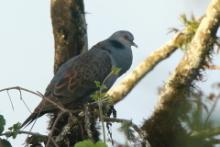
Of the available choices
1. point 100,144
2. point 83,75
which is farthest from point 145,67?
point 100,144

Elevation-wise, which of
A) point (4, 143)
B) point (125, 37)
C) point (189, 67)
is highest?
point (125, 37)

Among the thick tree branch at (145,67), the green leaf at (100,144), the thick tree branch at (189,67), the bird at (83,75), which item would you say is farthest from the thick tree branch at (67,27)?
the green leaf at (100,144)

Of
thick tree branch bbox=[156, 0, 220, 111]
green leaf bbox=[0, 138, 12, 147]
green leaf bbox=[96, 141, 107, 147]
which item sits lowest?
green leaf bbox=[0, 138, 12, 147]

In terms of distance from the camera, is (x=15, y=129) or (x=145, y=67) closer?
(x=15, y=129)

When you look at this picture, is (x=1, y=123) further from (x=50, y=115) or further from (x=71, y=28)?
(x=71, y=28)

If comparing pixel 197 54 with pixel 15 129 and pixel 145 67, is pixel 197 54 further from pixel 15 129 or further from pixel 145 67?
pixel 15 129

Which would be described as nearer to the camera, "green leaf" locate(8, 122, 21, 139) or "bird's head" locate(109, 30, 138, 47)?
"green leaf" locate(8, 122, 21, 139)

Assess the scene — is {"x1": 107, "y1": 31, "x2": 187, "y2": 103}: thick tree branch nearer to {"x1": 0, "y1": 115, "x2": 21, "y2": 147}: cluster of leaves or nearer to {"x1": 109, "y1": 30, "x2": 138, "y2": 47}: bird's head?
{"x1": 109, "y1": 30, "x2": 138, "y2": 47}: bird's head

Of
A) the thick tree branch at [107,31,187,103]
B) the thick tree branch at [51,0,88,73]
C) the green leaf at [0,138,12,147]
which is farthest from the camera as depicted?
the thick tree branch at [107,31,187,103]

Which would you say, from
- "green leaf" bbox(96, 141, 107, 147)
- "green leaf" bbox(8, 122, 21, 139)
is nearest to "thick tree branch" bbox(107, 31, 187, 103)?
"green leaf" bbox(8, 122, 21, 139)

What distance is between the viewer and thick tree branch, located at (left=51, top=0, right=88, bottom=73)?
4477mm

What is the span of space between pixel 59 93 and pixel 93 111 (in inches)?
75.2

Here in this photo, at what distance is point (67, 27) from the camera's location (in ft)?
14.8

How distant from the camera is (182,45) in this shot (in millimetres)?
4609
